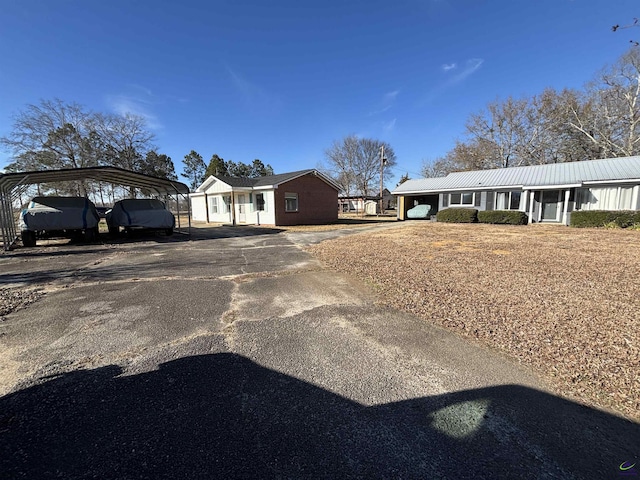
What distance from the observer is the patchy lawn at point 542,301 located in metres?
2.59

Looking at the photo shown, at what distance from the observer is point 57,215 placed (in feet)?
33.5

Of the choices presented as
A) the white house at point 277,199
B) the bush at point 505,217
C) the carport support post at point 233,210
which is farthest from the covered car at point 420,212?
the carport support post at point 233,210

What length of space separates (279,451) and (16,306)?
5107 mm

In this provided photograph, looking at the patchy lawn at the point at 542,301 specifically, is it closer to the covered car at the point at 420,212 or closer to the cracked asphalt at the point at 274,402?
the cracked asphalt at the point at 274,402

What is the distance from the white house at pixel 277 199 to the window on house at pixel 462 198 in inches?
363

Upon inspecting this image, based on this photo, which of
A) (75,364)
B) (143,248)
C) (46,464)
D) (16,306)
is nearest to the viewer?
(46,464)

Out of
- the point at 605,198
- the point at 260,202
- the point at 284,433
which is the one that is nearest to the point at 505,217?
the point at 605,198

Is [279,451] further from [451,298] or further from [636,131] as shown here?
[636,131]

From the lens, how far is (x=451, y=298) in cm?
452

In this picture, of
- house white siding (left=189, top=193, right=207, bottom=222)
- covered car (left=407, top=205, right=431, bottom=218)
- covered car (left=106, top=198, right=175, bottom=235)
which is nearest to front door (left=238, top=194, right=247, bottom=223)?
house white siding (left=189, top=193, right=207, bottom=222)

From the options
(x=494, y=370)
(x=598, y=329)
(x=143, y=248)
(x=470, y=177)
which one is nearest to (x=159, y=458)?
(x=494, y=370)

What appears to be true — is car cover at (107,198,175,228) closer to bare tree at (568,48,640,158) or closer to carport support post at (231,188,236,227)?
carport support post at (231,188,236,227)

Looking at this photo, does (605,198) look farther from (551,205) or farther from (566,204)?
(551,205)

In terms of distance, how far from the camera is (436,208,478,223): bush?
19.2 meters
